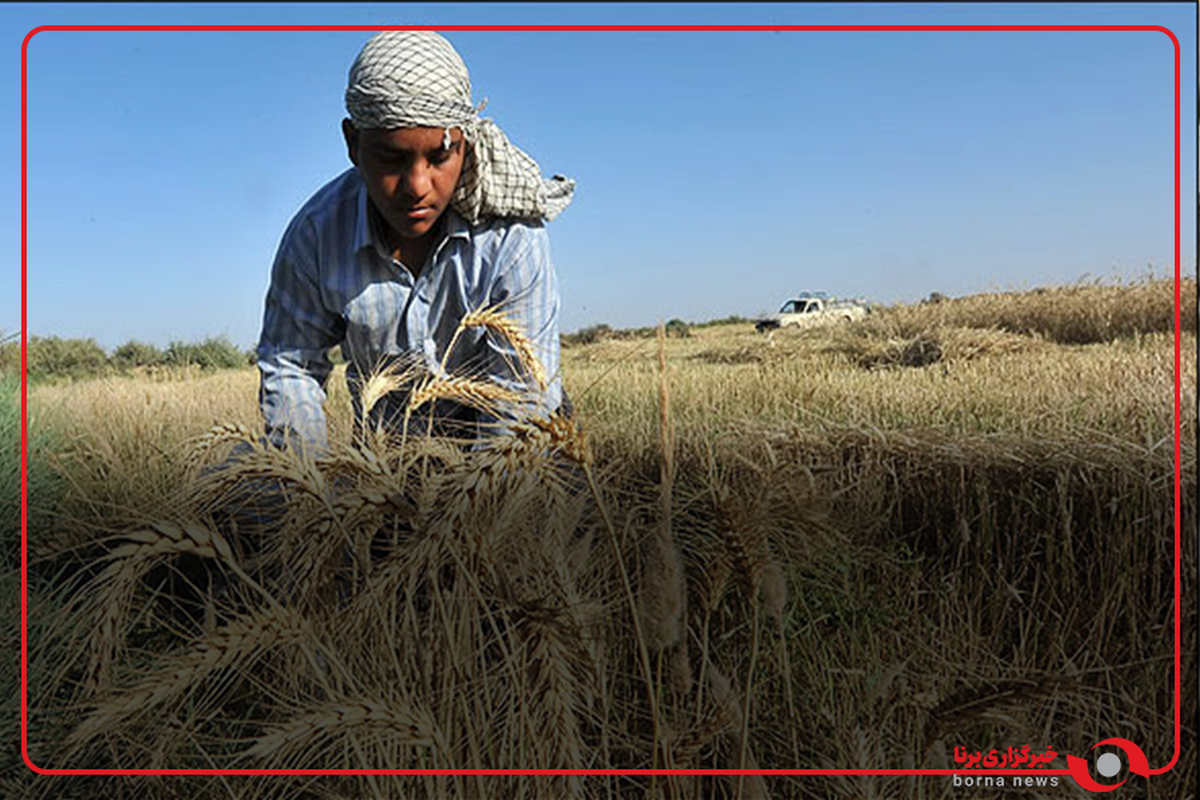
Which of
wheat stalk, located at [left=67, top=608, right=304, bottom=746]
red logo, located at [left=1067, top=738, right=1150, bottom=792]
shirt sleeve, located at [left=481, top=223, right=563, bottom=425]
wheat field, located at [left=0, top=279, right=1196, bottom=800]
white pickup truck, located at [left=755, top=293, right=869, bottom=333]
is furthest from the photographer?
white pickup truck, located at [left=755, top=293, right=869, bottom=333]

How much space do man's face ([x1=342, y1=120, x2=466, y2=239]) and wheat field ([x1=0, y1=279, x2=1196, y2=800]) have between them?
0.28m

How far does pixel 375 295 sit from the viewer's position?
6.84 ft

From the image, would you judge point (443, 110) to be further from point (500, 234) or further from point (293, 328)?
point (293, 328)

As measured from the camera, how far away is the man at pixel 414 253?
1.75 metres

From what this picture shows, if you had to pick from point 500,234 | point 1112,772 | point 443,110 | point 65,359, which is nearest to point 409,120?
point 443,110

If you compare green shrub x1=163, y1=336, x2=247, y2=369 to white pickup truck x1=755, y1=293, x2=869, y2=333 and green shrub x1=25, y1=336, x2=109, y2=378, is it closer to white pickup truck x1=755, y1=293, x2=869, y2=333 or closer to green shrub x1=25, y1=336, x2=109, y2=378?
green shrub x1=25, y1=336, x2=109, y2=378

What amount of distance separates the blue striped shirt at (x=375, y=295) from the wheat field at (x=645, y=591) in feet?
0.50

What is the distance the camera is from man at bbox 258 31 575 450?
1754 millimetres

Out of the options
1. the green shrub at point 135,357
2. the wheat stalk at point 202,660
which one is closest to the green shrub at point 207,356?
the green shrub at point 135,357

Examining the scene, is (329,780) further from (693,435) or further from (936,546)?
Answer: (936,546)

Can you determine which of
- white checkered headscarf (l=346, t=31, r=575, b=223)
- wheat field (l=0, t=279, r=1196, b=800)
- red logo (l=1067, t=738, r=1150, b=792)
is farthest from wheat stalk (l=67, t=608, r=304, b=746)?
red logo (l=1067, t=738, r=1150, b=792)

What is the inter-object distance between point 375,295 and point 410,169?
1.35ft

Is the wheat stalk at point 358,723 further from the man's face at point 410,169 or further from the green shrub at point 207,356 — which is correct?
the green shrub at point 207,356

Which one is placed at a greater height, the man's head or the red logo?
the man's head
